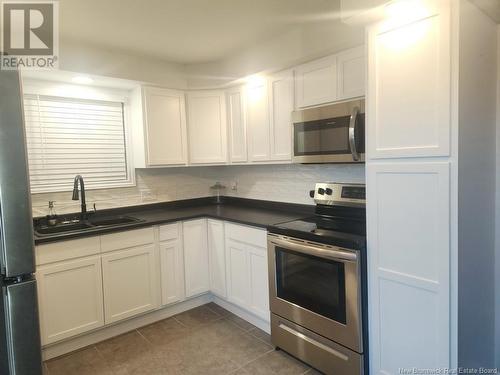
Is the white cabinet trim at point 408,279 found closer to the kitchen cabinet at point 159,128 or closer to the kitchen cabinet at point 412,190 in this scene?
the kitchen cabinet at point 412,190

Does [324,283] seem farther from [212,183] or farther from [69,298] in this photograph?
[212,183]

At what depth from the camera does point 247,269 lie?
2.72 m

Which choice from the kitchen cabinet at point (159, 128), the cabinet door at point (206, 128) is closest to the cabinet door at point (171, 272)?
the kitchen cabinet at point (159, 128)

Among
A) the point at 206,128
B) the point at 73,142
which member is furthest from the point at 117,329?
the point at 206,128

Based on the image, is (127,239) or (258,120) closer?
(127,239)

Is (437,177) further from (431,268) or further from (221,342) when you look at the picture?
(221,342)

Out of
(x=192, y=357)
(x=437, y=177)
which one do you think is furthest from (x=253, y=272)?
(x=437, y=177)

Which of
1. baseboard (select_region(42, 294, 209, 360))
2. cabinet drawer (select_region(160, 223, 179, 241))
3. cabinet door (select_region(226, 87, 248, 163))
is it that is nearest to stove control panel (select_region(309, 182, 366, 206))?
cabinet door (select_region(226, 87, 248, 163))

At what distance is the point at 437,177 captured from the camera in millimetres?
1533

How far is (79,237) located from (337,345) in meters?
1.97

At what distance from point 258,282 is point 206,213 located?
2.96 feet

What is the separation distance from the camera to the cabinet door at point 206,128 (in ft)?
11.0

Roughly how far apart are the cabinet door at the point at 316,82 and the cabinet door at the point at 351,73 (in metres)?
0.05

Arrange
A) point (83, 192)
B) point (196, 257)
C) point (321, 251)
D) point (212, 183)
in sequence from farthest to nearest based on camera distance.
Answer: point (212, 183), point (196, 257), point (83, 192), point (321, 251)
